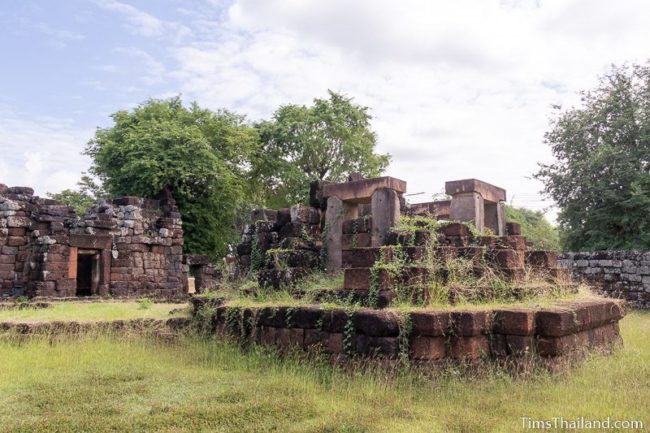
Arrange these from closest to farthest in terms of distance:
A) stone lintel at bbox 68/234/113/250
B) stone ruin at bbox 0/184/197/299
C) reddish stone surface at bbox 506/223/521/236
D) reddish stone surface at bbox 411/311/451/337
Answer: reddish stone surface at bbox 411/311/451/337, reddish stone surface at bbox 506/223/521/236, stone ruin at bbox 0/184/197/299, stone lintel at bbox 68/234/113/250

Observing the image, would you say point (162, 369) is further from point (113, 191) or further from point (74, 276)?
point (113, 191)

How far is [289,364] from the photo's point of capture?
7.43 metres

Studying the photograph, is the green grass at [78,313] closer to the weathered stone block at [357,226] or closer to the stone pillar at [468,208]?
the weathered stone block at [357,226]

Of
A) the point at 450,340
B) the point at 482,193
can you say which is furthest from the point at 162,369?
the point at 482,193

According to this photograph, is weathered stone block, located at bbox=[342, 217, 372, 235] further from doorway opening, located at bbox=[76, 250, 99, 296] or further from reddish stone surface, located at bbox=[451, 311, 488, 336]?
doorway opening, located at bbox=[76, 250, 99, 296]

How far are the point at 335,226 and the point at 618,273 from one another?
9.97 m

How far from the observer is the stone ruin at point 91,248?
16141mm

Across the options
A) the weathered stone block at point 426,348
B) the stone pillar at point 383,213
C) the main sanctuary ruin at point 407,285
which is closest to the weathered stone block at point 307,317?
the main sanctuary ruin at point 407,285

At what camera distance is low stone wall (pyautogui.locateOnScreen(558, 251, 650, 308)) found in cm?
1521

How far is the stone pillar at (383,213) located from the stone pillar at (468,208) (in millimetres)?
1105

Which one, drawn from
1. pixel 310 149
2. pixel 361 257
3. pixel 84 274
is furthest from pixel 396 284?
pixel 310 149

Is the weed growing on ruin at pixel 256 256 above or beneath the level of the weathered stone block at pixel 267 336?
above

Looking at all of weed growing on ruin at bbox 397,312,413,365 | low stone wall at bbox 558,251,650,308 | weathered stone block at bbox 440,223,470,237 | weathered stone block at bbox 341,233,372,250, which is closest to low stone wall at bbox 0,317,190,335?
weathered stone block at bbox 341,233,372,250

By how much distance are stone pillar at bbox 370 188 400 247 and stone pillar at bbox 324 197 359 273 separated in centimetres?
98
